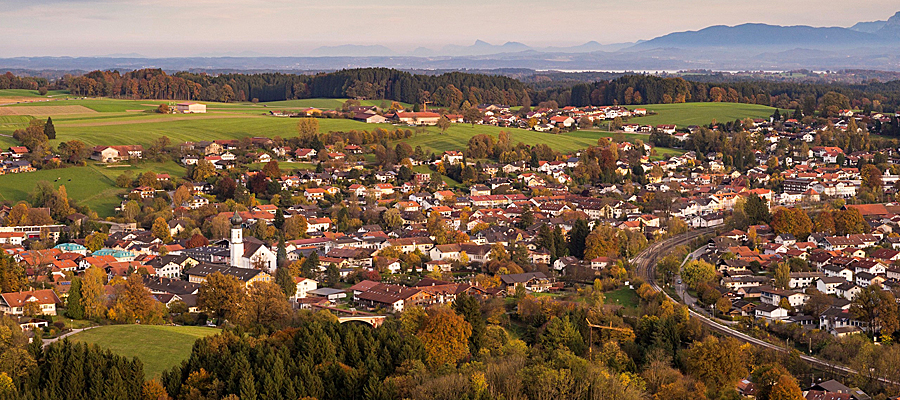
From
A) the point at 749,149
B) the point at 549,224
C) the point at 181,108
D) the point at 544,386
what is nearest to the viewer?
the point at 544,386

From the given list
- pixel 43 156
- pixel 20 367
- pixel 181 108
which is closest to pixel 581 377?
pixel 20 367

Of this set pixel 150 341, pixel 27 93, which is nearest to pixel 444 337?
pixel 150 341

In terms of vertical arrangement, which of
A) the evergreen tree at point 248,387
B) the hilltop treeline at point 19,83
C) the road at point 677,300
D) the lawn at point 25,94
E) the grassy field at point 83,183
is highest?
the hilltop treeline at point 19,83

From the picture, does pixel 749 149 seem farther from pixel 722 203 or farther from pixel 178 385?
pixel 178 385

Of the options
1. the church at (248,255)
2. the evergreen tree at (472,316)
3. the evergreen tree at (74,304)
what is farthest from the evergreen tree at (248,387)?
the church at (248,255)

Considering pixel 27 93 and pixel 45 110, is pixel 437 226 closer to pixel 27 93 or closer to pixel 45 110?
pixel 45 110

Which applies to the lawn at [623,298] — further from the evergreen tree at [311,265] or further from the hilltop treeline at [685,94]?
the hilltop treeline at [685,94]
